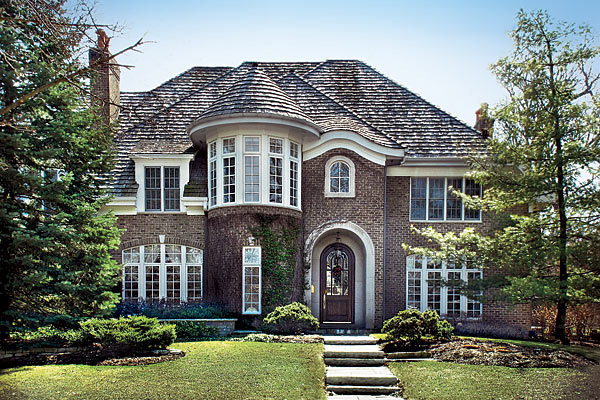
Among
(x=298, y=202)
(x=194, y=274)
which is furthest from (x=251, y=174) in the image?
(x=194, y=274)

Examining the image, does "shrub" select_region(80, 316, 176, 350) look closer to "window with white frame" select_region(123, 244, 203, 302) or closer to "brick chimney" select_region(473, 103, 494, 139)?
"window with white frame" select_region(123, 244, 203, 302)

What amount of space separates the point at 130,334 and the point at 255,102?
7684 millimetres

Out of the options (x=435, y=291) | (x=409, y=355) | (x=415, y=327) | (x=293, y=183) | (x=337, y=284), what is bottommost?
A: (x=409, y=355)

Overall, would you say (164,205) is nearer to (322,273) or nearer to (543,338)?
(322,273)

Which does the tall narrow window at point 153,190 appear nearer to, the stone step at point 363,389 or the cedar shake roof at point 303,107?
the cedar shake roof at point 303,107

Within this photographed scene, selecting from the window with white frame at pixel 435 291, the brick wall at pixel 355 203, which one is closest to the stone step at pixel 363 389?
the brick wall at pixel 355 203

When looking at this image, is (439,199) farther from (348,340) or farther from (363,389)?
(363,389)

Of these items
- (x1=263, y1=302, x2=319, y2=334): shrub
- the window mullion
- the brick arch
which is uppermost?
the brick arch

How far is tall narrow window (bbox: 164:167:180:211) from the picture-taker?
20203mm

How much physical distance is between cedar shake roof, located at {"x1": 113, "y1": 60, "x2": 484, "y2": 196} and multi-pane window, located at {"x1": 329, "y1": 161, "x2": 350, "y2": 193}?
1.22m

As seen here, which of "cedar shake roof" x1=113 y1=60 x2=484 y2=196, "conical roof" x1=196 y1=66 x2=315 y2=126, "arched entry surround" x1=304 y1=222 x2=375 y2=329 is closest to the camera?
"conical roof" x1=196 y1=66 x2=315 y2=126

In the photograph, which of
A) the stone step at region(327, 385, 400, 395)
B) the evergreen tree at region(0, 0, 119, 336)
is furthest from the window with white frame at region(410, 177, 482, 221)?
the evergreen tree at region(0, 0, 119, 336)

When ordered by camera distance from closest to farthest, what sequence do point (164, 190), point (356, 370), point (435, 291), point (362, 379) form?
point (362, 379)
point (356, 370)
point (164, 190)
point (435, 291)

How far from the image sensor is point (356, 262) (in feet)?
68.0
